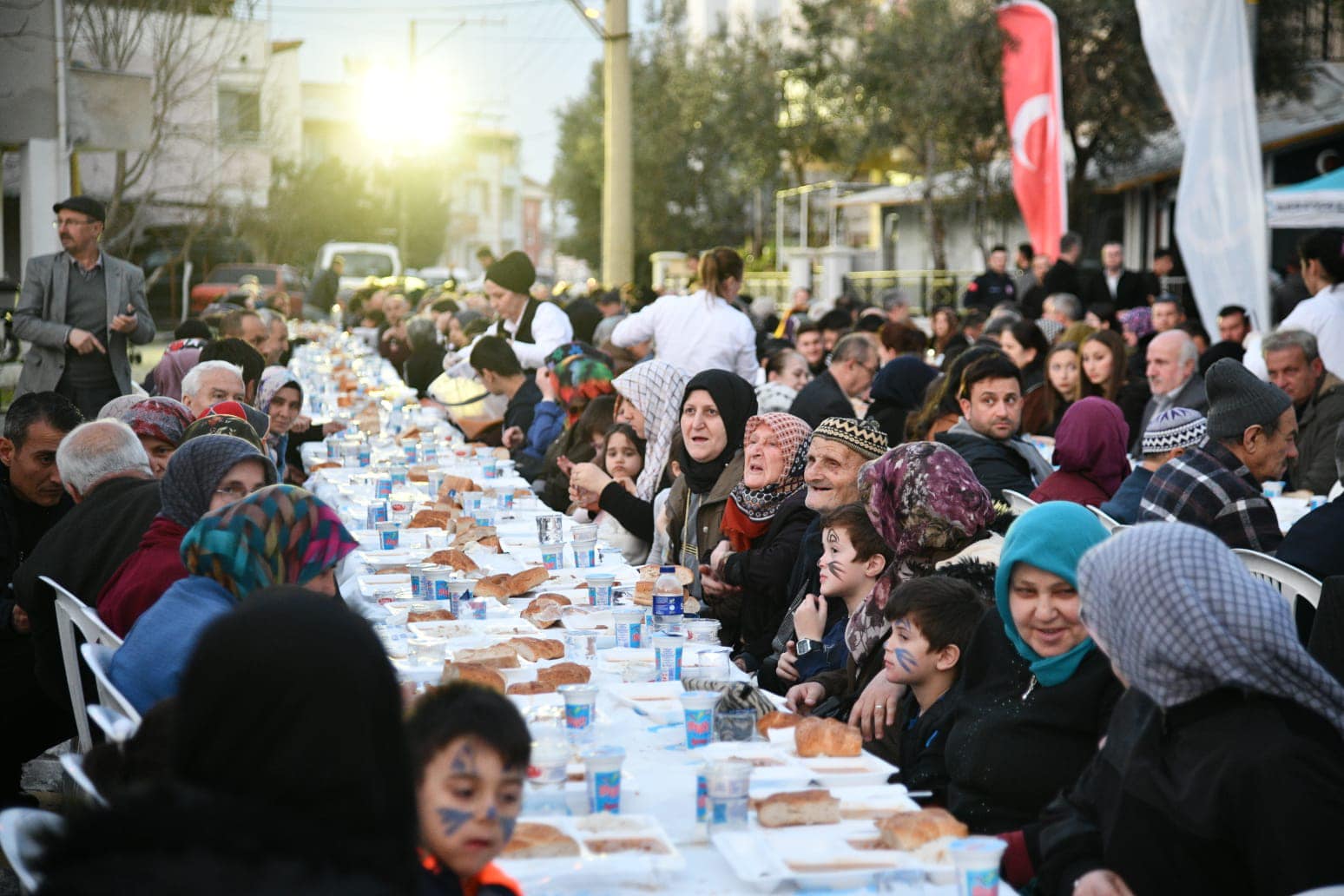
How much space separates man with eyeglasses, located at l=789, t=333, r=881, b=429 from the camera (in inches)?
346

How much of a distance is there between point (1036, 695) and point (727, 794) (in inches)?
34.3

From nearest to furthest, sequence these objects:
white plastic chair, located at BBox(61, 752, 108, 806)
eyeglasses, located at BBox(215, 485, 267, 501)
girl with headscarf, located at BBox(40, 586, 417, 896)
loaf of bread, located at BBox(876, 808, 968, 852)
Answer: girl with headscarf, located at BBox(40, 586, 417, 896) → white plastic chair, located at BBox(61, 752, 108, 806) → loaf of bread, located at BBox(876, 808, 968, 852) → eyeglasses, located at BBox(215, 485, 267, 501)

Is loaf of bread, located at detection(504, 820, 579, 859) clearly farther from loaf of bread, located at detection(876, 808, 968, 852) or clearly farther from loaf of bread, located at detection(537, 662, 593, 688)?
loaf of bread, located at detection(537, 662, 593, 688)

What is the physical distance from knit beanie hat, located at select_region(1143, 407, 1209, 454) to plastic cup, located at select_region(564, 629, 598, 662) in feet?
9.37

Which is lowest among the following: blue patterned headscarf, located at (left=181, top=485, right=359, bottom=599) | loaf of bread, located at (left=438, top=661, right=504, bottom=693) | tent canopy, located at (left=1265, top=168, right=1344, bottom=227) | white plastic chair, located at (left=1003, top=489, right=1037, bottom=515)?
loaf of bread, located at (left=438, top=661, right=504, bottom=693)

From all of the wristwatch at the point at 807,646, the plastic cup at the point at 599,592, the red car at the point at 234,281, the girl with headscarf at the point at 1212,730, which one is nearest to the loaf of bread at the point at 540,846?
the girl with headscarf at the point at 1212,730

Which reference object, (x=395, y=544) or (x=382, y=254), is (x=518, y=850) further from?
(x=382, y=254)

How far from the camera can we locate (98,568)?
4.69 meters

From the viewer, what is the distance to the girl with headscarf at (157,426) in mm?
5867

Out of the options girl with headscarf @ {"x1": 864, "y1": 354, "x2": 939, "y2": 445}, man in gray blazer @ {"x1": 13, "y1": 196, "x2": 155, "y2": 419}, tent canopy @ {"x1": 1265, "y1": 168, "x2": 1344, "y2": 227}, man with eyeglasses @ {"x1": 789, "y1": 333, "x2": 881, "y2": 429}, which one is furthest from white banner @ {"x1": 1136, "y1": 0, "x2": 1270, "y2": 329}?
man in gray blazer @ {"x1": 13, "y1": 196, "x2": 155, "y2": 419}

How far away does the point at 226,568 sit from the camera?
359cm

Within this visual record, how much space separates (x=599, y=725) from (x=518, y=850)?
0.94 metres

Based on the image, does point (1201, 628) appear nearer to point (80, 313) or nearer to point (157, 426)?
point (157, 426)

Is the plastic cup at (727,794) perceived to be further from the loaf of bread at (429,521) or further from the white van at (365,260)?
the white van at (365,260)
